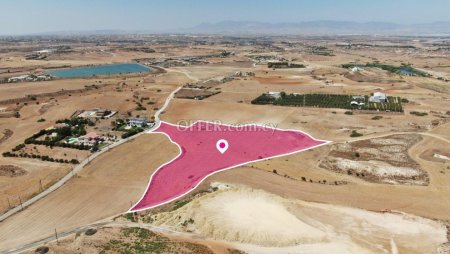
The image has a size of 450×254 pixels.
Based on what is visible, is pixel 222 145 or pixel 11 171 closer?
pixel 11 171

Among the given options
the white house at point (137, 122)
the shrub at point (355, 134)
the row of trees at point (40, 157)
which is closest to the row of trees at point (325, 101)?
the shrub at point (355, 134)

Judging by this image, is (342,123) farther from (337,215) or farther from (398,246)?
(398,246)

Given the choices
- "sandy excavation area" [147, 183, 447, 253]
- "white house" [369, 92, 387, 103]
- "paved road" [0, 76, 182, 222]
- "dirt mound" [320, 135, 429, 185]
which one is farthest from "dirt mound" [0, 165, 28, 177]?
"white house" [369, 92, 387, 103]

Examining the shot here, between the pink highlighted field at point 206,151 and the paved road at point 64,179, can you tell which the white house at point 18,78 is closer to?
the paved road at point 64,179

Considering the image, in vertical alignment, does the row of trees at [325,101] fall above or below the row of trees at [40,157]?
above

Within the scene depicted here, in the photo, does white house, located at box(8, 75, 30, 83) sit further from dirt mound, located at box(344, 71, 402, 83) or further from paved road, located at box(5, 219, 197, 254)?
A: dirt mound, located at box(344, 71, 402, 83)

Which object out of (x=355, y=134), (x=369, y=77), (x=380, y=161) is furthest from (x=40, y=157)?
(x=369, y=77)

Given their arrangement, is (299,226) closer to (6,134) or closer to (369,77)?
(6,134)
